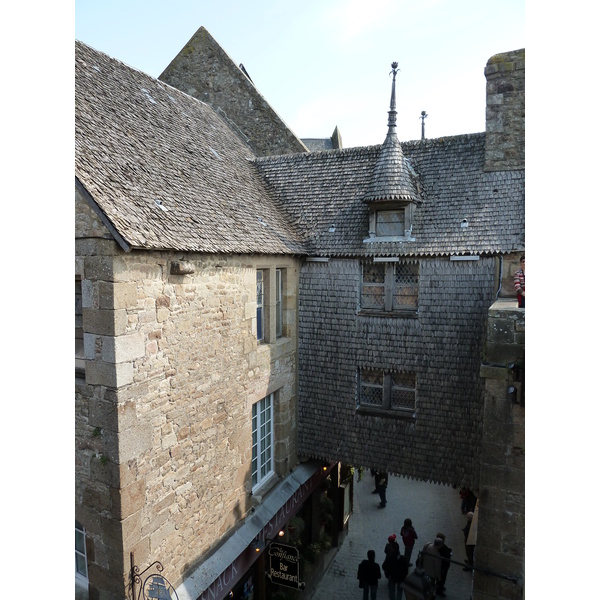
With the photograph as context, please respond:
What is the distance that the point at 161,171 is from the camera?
24.4 feet

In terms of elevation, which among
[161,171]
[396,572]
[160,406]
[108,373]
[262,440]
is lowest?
[396,572]

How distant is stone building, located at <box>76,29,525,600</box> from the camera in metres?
5.59

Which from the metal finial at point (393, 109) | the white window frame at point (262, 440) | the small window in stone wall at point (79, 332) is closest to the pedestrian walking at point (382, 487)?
the white window frame at point (262, 440)

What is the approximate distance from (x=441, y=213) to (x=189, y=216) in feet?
16.2

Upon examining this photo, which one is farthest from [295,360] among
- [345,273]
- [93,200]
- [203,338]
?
[93,200]

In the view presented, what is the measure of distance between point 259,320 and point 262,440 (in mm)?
2401

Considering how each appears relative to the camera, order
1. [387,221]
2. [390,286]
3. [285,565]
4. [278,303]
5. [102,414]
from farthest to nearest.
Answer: [278,303]
[387,221]
[390,286]
[285,565]
[102,414]

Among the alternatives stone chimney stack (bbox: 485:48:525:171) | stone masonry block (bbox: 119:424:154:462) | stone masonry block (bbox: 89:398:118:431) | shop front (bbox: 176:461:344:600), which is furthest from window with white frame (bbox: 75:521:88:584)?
stone chimney stack (bbox: 485:48:525:171)

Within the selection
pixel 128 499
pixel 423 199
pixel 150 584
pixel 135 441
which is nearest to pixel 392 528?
pixel 150 584

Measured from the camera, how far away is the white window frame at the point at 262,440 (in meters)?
8.69

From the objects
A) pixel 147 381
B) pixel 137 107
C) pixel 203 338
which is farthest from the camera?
pixel 137 107

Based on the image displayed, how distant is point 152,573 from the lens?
5984mm

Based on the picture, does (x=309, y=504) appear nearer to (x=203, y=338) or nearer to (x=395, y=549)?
(x=395, y=549)

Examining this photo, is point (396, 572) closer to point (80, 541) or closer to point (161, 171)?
point (80, 541)
